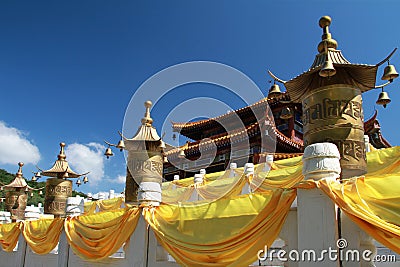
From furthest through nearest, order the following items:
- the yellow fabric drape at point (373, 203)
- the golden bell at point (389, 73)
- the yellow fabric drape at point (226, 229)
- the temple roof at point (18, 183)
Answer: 1. the temple roof at point (18, 183)
2. the golden bell at point (389, 73)
3. the yellow fabric drape at point (226, 229)
4. the yellow fabric drape at point (373, 203)

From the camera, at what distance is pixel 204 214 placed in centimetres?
438

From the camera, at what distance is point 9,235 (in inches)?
365

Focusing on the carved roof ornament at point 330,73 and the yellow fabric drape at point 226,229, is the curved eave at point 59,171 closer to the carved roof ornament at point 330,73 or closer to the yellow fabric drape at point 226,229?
the yellow fabric drape at point 226,229

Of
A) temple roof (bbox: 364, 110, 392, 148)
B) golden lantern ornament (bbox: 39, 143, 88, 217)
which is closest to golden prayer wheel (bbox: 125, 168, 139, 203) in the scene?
golden lantern ornament (bbox: 39, 143, 88, 217)

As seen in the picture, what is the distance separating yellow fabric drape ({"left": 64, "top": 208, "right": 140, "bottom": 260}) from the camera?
5684 mm

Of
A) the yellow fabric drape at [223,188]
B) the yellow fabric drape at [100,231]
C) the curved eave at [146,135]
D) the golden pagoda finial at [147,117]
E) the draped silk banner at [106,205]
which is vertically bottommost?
the yellow fabric drape at [100,231]

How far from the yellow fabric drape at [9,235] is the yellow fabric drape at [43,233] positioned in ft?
1.83

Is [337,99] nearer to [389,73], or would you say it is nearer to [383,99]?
[389,73]

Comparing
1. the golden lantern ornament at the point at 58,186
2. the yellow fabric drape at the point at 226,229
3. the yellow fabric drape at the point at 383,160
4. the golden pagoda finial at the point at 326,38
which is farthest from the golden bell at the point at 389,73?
the golden lantern ornament at the point at 58,186

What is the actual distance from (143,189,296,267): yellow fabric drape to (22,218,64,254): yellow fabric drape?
11.7ft

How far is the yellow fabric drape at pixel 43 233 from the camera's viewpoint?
7.50 meters

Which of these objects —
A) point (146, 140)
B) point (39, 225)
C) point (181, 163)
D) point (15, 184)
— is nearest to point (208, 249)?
point (146, 140)

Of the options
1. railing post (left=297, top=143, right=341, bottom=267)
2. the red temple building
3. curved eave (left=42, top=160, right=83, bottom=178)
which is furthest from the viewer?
the red temple building

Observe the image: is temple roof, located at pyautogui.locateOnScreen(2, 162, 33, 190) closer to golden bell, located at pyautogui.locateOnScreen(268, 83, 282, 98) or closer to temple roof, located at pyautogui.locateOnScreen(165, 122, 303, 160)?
temple roof, located at pyautogui.locateOnScreen(165, 122, 303, 160)
